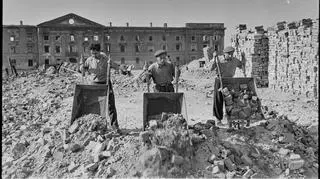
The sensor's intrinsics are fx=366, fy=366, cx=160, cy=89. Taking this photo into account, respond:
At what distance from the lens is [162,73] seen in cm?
793

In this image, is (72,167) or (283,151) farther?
(283,151)

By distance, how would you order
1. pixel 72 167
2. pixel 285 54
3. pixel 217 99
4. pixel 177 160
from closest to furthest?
pixel 177 160 < pixel 72 167 < pixel 217 99 < pixel 285 54

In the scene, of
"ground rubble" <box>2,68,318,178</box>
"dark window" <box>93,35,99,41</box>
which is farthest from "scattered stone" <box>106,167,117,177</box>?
"dark window" <box>93,35,99,41</box>

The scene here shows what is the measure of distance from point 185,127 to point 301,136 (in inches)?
106

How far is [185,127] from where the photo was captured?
673 cm

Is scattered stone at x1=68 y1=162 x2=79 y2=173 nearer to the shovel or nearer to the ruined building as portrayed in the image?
the shovel

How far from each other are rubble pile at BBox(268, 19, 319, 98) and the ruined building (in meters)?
32.2

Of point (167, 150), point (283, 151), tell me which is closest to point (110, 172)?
point (167, 150)

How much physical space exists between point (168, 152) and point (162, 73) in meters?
2.43

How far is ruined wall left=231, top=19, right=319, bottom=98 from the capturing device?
1393cm

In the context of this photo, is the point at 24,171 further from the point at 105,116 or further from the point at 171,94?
the point at 171,94

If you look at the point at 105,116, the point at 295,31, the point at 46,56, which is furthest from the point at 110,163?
Answer: the point at 46,56

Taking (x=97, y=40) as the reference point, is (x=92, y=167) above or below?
below

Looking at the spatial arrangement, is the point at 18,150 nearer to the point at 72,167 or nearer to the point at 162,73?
the point at 72,167
